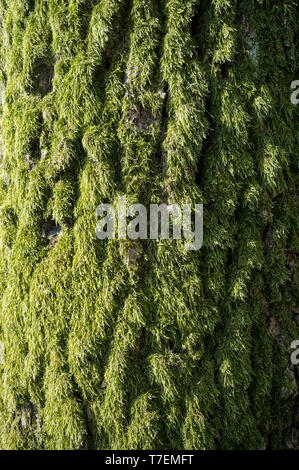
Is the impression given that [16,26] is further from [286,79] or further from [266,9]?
[286,79]

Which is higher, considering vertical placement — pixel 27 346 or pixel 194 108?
pixel 194 108

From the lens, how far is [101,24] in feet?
5.35

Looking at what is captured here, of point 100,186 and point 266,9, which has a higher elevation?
point 266,9

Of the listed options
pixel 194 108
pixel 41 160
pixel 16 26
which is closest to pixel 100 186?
pixel 41 160

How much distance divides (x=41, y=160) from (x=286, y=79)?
112 centimetres

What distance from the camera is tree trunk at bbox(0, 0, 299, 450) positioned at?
162cm

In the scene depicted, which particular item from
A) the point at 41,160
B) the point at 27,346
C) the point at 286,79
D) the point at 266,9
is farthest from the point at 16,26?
the point at 27,346

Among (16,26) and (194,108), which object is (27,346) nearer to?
(194,108)

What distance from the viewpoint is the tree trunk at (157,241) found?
1619 mm

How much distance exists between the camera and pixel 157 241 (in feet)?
5.40

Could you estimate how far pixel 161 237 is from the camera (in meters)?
1.65

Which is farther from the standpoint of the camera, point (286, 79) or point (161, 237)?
point (286, 79)

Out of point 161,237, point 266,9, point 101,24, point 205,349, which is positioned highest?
point 266,9

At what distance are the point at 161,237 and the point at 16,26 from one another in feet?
3.87
